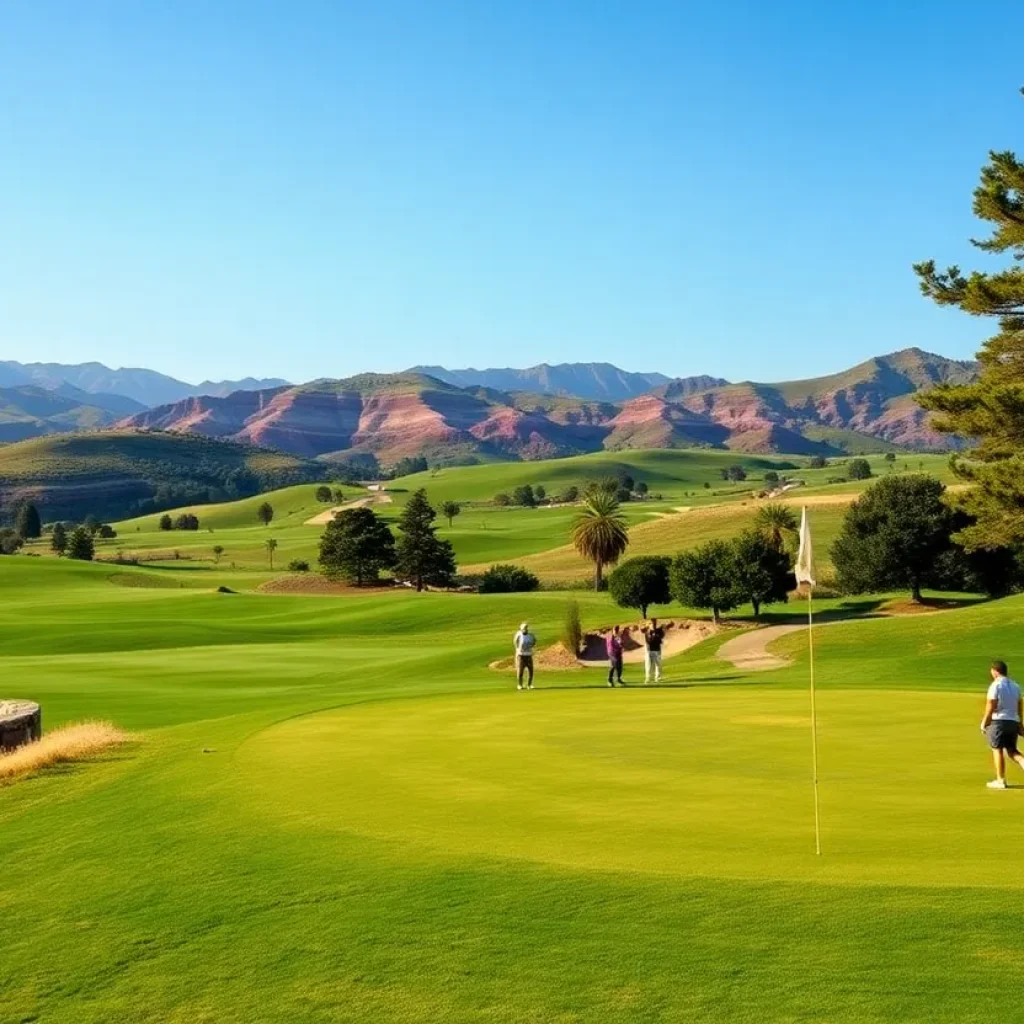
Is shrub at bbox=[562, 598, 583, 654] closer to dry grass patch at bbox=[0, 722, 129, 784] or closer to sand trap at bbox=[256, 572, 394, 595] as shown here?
dry grass patch at bbox=[0, 722, 129, 784]

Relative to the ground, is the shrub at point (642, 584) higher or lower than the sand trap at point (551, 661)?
higher

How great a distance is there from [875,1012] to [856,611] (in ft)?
180

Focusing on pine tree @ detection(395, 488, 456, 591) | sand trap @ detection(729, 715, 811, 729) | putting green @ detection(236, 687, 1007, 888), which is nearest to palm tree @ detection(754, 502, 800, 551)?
pine tree @ detection(395, 488, 456, 591)

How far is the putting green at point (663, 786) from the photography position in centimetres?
1291

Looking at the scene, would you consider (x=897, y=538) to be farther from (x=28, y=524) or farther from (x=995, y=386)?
(x=28, y=524)

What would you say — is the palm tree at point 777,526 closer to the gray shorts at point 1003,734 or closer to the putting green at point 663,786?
the putting green at point 663,786

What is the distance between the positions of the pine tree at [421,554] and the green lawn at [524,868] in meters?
71.2

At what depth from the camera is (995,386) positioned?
43250 mm

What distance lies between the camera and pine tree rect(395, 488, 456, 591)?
10019 cm

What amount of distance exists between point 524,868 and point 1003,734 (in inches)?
325

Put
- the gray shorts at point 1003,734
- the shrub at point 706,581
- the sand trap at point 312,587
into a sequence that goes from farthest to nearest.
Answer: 1. the sand trap at point 312,587
2. the shrub at point 706,581
3. the gray shorts at point 1003,734

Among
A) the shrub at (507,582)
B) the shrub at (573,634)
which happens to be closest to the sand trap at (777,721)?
the shrub at (573,634)

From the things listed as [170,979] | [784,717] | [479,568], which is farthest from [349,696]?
[479,568]

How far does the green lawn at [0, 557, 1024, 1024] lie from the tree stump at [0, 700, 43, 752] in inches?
114
